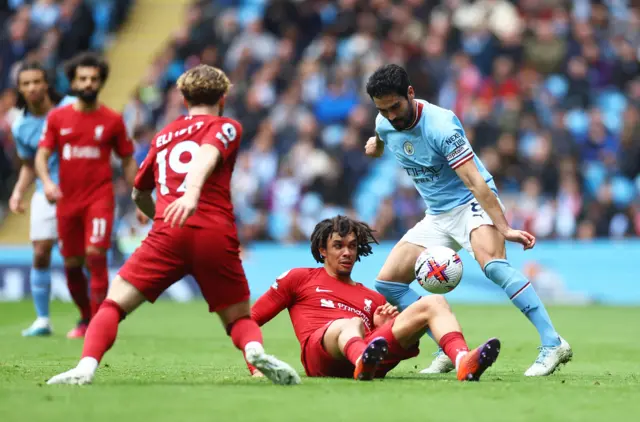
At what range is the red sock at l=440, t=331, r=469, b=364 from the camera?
22.1ft

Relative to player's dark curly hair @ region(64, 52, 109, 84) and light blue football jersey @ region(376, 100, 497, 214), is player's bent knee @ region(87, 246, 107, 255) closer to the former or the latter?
player's dark curly hair @ region(64, 52, 109, 84)

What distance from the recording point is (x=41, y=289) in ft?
40.4

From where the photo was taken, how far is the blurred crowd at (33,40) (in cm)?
2111

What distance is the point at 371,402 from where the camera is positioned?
5656 millimetres

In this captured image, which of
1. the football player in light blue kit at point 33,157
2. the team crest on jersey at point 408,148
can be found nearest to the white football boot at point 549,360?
the team crest on jersey at point 408,148

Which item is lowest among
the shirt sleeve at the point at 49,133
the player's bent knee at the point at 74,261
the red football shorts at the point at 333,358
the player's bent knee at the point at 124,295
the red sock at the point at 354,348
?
the player's bent knee at the point at 74,261

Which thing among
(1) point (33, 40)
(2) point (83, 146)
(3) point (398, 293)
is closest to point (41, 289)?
(2) point (83, 146)

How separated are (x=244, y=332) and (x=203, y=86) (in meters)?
1.46

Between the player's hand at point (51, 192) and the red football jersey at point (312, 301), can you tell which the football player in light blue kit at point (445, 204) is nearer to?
the red football jersey at point (312, 301)

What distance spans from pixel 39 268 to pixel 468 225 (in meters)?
5.93

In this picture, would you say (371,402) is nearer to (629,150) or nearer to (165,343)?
(165,343)

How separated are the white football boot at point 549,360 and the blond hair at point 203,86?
2887 millimetres

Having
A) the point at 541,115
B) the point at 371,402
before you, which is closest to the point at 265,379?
the point at 371,402

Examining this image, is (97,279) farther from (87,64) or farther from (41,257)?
(87,64)
